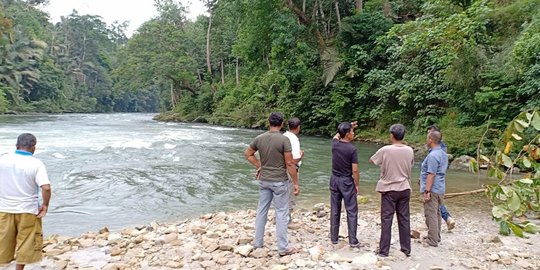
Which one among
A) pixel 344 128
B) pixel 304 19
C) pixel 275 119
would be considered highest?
pixel 304 19

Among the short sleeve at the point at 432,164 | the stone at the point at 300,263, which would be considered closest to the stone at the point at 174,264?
the stone at the point at 300,263

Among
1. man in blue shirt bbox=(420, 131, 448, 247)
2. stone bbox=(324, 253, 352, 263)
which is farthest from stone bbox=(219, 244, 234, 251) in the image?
man in blue shirt bbox=(420, 131, 448, 247)

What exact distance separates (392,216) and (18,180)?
4.00 m

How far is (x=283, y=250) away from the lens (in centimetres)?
477

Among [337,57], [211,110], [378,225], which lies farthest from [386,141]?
[211,110]

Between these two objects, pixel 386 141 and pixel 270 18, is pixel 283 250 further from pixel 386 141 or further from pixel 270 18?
pixel 270 18

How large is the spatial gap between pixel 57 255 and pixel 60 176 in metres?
6.50

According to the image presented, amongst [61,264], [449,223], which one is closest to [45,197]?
[61,264]

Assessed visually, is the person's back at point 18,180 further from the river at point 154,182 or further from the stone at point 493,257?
the stone at point 493,257

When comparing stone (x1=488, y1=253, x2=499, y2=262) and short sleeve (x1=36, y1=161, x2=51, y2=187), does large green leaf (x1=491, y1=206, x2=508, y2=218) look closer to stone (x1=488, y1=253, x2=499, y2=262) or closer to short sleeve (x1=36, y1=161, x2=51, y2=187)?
stone (x1=488, y1=253, x2=499, y2=262)

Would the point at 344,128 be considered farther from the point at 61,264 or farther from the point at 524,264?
the point at 61,264

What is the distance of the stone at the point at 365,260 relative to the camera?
4.50m

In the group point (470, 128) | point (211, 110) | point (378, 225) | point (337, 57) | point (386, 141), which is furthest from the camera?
point (211, 110)

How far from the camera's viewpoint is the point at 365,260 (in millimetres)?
4555
